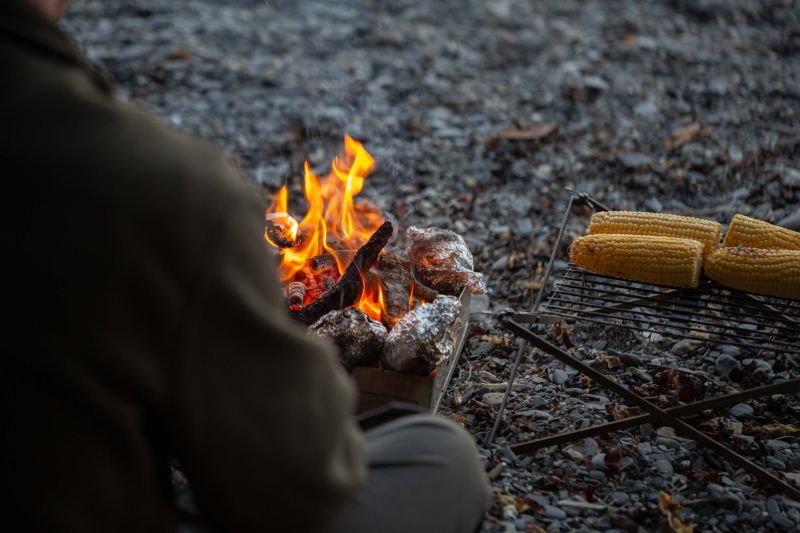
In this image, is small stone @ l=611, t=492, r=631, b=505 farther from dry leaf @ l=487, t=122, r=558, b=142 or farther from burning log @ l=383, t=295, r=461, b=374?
dry leaf @ l=487, t=122, r=558, b=142

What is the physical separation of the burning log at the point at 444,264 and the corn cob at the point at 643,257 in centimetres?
51

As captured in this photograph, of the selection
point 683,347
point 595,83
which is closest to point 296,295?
point 683,347

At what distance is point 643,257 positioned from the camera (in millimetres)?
2734

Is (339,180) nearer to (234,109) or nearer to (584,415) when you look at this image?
(584,415)

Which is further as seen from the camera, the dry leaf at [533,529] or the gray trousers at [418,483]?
the dry leaf at [533,529]

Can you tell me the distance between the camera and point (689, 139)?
5.54m

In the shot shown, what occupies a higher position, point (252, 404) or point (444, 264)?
point (252, 404)

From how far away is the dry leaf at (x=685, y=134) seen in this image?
5523 mm

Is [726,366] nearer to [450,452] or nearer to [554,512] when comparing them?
[554,512]

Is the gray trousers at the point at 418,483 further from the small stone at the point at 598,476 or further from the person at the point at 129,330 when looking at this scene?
the small stone at the point at 598,476

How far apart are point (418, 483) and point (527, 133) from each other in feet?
14.3

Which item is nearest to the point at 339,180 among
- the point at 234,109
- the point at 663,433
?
the point at 663,433

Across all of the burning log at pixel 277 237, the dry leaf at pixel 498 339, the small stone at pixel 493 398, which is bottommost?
the small stone at pixel 493 398

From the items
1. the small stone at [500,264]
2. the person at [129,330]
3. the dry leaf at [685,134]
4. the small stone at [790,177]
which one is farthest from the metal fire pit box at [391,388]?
the dry leaf at [685,134]
